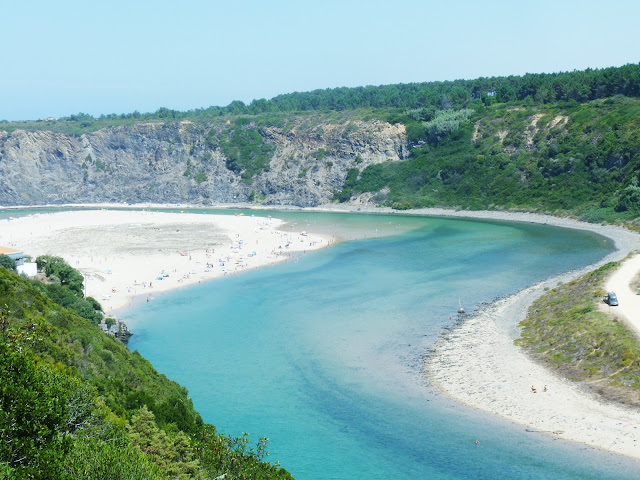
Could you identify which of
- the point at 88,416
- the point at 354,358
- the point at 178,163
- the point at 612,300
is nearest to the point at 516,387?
the point at 354,358

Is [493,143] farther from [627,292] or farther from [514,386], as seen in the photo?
[514,386]

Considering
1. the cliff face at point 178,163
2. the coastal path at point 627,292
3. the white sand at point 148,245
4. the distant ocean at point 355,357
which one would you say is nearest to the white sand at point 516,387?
the coastal path at point 627,292

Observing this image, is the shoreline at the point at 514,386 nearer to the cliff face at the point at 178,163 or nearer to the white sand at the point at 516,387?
the white sand at the point at 516,387

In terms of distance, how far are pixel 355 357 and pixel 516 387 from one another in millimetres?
10126

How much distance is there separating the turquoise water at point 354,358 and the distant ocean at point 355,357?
0.31 feet

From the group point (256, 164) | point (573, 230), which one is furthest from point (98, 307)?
point (256, 164)

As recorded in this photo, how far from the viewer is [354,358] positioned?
40938 mm

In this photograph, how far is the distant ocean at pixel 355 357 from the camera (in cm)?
2805

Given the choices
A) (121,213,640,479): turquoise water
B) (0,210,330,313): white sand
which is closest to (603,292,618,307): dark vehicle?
(121,213,640,479): turquoise water

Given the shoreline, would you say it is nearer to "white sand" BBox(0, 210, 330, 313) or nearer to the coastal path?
the coastal path

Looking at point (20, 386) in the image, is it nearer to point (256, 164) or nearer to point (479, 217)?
point (479, 217)

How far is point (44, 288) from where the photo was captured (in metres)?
45.2

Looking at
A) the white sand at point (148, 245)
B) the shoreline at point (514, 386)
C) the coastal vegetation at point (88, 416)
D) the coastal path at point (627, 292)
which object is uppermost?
the coastal vegetation at point (88, 416)

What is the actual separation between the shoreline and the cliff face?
100 m
